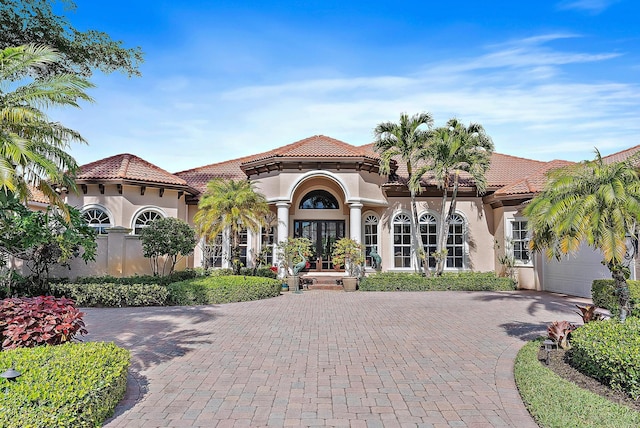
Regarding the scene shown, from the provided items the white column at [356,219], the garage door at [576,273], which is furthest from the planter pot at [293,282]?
the garage door at [576,273]

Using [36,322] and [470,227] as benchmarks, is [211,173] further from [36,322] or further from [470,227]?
[36,322]

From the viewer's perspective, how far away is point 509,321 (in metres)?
10.9

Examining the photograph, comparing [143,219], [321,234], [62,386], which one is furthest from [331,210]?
[62,386]

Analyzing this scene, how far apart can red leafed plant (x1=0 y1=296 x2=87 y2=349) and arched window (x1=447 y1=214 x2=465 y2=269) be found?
680 inches

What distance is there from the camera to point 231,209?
16.7m

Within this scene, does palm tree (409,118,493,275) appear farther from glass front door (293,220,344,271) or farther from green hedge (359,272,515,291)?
glass front door (293,220,344,271)

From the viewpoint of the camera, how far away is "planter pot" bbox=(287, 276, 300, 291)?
1741 cm

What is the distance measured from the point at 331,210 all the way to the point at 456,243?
6.37 metres

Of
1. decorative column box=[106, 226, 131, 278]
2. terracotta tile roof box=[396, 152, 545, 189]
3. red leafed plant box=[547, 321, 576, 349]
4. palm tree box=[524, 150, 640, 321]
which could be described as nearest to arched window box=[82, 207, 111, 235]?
decorative column box=[106, 226, 131, 278]

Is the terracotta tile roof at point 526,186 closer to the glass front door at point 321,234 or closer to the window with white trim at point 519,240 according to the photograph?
the window with white trim at point 519,240

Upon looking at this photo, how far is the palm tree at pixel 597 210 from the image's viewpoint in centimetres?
696

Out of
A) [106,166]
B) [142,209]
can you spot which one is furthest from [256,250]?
[106,166]

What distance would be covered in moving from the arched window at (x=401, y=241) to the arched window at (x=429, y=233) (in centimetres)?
68

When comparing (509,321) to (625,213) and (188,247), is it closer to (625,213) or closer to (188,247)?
(625,213)
